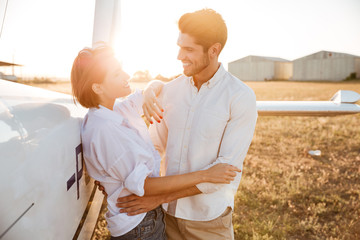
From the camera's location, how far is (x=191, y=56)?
1.81m

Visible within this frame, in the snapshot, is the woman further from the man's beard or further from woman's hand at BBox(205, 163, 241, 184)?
the man's beard

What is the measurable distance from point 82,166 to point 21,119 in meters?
0.55

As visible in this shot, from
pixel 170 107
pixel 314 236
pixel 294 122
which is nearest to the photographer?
pixel 170 107

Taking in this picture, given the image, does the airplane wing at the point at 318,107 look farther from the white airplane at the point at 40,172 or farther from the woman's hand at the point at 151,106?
the white airplane at the point at 40,172

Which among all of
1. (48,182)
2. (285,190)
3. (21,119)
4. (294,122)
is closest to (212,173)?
(48,182)

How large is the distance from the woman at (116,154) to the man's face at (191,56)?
0.49m

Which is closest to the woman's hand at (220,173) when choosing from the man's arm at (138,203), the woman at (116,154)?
the woman at (116,154)

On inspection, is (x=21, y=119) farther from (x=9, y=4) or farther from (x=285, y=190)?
(x=285, y=190)

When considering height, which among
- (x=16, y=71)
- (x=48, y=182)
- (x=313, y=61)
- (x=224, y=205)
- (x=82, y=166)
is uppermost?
(x=313, y=61)

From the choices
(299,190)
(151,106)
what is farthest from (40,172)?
(299,190)

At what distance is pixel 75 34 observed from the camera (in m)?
2.50

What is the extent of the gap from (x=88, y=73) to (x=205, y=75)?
824 mm

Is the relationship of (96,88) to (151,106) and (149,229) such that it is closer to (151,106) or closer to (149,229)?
(151,106)

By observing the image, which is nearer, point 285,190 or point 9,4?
point 9,4
